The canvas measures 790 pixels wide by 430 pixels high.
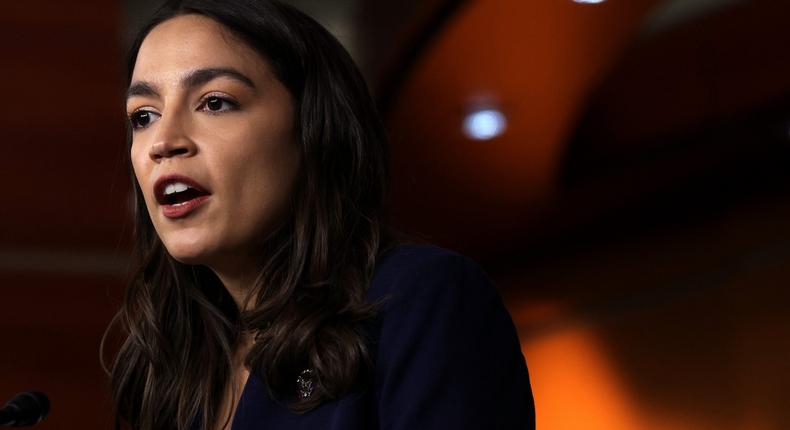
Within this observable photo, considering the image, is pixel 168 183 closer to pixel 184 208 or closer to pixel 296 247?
pixel 184 208

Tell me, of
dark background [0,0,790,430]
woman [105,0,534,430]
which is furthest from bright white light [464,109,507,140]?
woman [105,0,534,430]

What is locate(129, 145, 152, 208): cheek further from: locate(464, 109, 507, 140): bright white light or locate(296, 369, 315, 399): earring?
locate(464, 109, 507, 140): bright white light

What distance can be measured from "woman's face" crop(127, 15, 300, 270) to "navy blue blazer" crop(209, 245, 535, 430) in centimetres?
13

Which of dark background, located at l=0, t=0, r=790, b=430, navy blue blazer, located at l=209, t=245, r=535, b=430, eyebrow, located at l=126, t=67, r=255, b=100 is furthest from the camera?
dark background, located at l=0, t=0, r=790, b=430

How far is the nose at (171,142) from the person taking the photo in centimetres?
94

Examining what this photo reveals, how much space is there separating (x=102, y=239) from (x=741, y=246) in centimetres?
147

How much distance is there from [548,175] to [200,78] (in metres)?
1.43

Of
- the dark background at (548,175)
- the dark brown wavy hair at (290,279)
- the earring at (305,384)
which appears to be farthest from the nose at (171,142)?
the dark background at (548,175)

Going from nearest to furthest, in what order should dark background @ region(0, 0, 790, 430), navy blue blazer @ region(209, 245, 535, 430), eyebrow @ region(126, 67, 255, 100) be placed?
navy blue blazer @ region(209, 245, 535, 430) < eyebrow @ region(126, 67, 255, 100) < dark background @ region(0, 0, 790, 430)

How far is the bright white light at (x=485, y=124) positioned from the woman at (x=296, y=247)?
1.23 m

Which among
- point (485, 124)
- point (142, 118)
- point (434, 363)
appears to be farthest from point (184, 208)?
point (485, 124)

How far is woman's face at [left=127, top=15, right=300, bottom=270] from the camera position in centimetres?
94

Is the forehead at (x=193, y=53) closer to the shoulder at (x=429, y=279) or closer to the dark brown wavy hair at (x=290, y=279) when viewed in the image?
the dark brown wavy hair at (x=290, y=279)

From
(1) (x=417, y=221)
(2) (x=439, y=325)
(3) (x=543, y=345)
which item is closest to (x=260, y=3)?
(2) (x=439, y=325)
